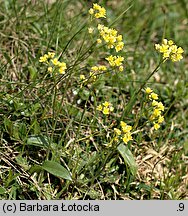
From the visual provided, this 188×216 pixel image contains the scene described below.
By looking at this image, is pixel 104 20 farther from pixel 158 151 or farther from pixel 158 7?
pixel 158 151

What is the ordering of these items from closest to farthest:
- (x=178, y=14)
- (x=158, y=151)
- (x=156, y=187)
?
1. (x=156, y=187)
2. (x=158, y=151)
3. (x=178, y=14)

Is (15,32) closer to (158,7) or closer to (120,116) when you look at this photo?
(120,116)

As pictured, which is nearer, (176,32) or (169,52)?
(169,52)

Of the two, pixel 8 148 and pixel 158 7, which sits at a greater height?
pixel 158 7

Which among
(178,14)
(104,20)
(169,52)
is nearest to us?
(169,52)

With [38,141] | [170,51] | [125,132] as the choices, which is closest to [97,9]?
[170,51]

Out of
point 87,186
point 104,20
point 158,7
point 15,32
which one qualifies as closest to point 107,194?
point 87,186

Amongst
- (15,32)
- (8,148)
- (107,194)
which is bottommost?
(107,194)
